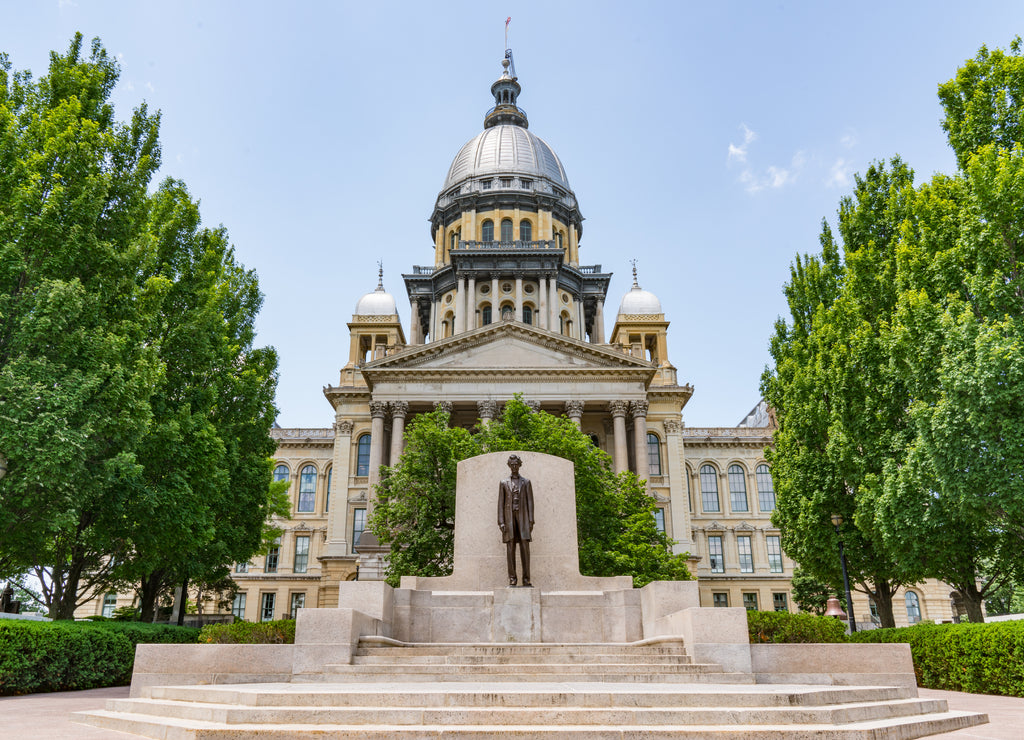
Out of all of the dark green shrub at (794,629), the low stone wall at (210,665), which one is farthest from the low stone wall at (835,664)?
the dark green shrub at (794,629)

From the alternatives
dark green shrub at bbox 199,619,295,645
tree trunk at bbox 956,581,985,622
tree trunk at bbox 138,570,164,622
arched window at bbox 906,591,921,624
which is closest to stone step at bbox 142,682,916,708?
→ dark green shrub at bbox 199,619,295,645

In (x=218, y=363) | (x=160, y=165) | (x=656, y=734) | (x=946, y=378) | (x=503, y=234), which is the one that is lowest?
(x=656, y=734)

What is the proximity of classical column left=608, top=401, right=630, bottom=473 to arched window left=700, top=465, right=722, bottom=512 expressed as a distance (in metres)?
15.9

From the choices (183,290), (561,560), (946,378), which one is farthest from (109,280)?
(946,378)

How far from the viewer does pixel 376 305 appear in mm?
65250

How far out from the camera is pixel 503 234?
2628 inches

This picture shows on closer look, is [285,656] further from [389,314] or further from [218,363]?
[389,314]

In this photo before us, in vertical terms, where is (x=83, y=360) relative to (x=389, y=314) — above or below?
below

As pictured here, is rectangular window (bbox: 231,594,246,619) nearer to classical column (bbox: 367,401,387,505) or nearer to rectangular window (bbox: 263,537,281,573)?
rectangular window (bbox: 263,537,281,573)

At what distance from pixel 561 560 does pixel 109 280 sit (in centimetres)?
1157

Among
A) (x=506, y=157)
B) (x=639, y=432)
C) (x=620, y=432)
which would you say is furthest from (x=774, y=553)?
(x=506, y=157)

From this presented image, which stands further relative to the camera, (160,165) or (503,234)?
(503,234)

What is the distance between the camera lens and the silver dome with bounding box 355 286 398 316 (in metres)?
64.8

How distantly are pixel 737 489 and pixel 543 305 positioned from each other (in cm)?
2223
